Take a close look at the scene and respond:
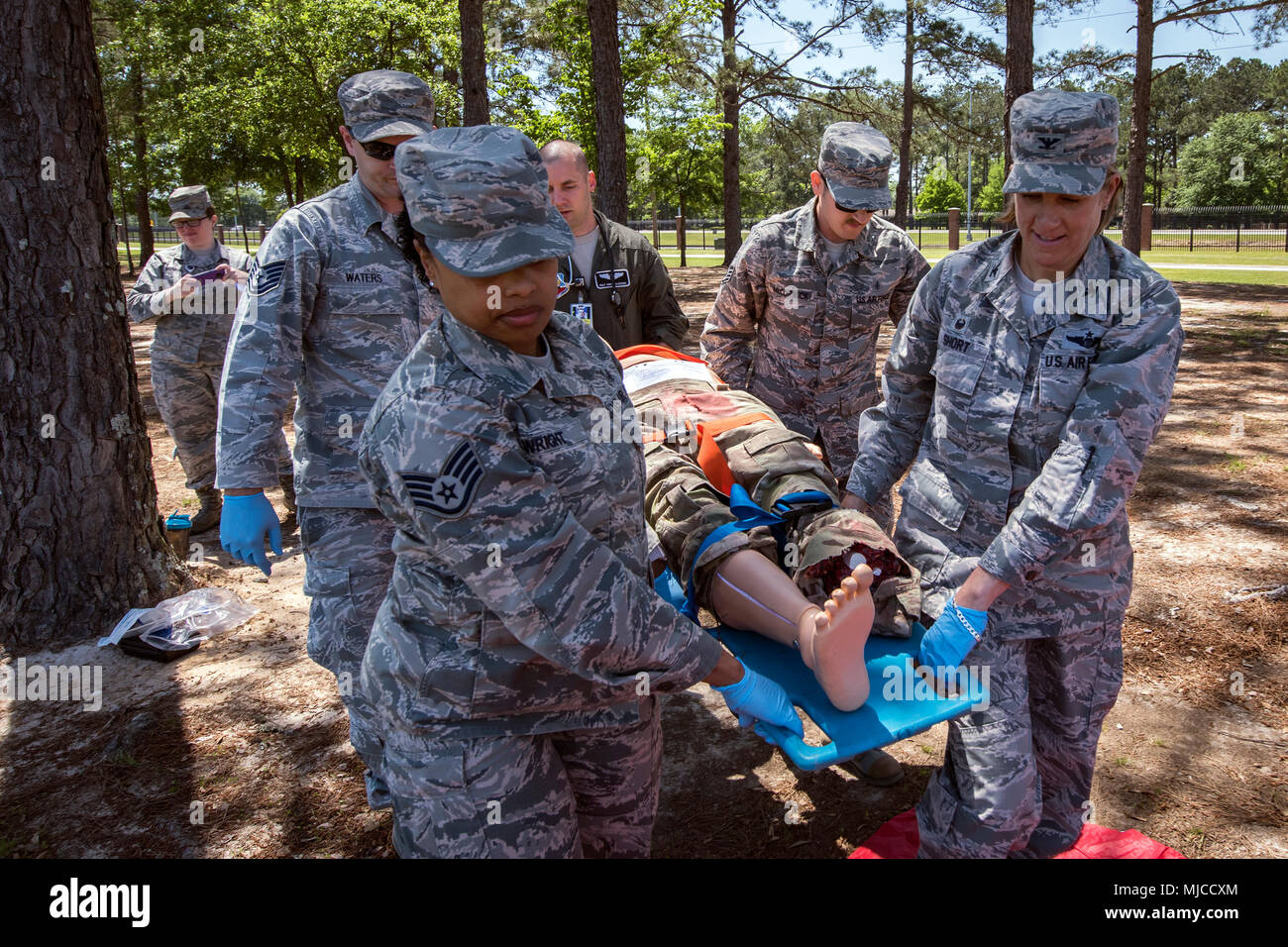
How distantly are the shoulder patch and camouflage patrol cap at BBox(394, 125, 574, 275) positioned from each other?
1330 mm

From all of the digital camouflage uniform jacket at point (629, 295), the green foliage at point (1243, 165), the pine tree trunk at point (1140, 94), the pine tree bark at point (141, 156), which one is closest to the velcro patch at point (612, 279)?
the digital camouflage uniform jacket at point (629, 295)

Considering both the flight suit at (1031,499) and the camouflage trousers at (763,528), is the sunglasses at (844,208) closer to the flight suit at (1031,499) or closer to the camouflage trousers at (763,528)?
the camouflage trousers at (763,528)

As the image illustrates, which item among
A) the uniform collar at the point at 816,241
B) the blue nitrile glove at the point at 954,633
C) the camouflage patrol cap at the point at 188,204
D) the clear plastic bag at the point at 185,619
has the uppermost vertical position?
the camouflage patrol cap at the point at 188,204

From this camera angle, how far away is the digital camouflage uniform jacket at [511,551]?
1557 mm

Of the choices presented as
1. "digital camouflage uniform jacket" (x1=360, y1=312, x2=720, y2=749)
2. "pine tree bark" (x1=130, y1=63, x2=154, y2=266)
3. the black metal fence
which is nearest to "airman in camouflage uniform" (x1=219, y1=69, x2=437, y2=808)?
"digital camouflage uniform jacket" (x1=360, y1=312, x2=720, y2=749)

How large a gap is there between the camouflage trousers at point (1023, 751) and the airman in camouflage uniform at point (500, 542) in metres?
0.80

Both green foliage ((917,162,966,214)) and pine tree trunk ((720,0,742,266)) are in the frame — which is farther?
green foliage ((917,162,966,214))

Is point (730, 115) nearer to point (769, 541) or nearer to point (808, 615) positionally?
point (769, 541)

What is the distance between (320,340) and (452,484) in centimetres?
163

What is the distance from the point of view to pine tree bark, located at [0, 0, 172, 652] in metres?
4.19

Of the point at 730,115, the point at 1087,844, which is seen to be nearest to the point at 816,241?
the point at 1087,844

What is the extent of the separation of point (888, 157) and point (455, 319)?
7.84 ft

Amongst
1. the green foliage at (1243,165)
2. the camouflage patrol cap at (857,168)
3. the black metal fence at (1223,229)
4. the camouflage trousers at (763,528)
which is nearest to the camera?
the camouflage trousers at (763,528)

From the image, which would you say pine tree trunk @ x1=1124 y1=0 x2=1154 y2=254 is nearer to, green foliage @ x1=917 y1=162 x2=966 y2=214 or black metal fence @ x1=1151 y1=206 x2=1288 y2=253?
black metal fence @ x1=1151 y1=206 x2=1288 y2=253
